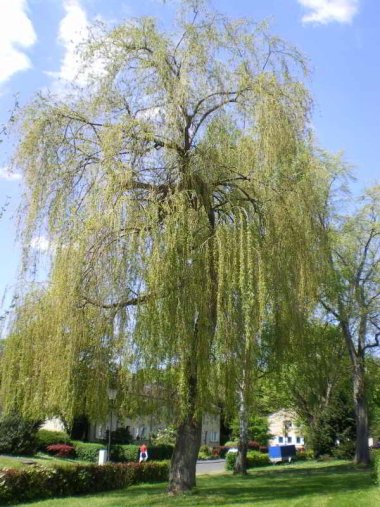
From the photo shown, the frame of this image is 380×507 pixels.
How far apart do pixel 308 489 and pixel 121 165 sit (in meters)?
9.56

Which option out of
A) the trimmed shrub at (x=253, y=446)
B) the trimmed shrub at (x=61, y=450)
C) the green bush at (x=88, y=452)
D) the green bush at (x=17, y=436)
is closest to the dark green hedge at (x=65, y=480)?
the green bush at (x=17, y=436)

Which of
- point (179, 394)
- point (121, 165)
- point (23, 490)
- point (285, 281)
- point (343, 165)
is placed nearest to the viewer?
point (179, 394)

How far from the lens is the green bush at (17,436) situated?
2589cm

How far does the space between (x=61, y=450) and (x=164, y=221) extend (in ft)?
81.7

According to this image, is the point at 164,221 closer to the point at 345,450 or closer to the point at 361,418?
the point at 361,418

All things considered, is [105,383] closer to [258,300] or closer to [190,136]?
[258,300]

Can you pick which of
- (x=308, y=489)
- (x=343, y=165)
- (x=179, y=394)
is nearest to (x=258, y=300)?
(x=179, y=394)

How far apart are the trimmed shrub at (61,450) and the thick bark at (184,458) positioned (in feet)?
70.3

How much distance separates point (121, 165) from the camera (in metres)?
10.5

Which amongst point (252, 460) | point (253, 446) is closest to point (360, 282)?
point (252, 460)

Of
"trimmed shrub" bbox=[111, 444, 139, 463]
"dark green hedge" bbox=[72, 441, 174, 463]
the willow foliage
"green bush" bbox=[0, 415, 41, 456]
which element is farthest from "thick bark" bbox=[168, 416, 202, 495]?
"trimmed shrub" bbox=[111, 444, 139, 463]

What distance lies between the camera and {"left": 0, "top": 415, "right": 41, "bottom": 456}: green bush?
1019 inches

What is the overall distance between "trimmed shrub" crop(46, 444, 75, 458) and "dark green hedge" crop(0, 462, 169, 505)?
15200 millimetres

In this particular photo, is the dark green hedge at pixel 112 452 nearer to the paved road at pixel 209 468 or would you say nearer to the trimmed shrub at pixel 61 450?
the trimmed shrub at pixel 61 450
